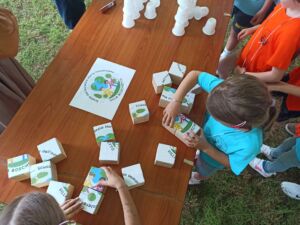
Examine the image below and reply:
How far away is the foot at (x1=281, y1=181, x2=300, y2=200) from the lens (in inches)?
79.1

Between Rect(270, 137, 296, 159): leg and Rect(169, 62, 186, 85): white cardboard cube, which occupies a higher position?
Rect(169, 62, 186, 85): white cardboard cube

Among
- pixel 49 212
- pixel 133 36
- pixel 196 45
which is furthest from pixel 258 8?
pixel 49 212

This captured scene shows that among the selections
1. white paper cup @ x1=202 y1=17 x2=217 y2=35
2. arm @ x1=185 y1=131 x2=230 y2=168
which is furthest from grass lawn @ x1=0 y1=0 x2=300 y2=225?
white paper cup @ x1=202 y1=17 x2=217 y2=35

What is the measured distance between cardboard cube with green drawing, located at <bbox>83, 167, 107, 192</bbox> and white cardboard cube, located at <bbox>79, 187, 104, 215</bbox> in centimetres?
2

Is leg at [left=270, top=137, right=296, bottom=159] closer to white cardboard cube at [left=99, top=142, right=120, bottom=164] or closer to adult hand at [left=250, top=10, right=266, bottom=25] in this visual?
adult hand at [left=250, top=10, right=266, bottom=25]

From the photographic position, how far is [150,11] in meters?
1.70

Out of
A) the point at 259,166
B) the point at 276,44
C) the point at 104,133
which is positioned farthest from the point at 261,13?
the point at 104,133

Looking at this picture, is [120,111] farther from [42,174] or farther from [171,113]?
[42,174]

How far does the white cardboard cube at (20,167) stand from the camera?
1.19m

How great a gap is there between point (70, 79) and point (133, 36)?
457 mm

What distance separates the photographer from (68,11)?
215 centimetres

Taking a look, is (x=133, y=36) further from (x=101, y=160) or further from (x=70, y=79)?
(x=101, y=160)

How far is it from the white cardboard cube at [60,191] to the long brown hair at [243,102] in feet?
2.30

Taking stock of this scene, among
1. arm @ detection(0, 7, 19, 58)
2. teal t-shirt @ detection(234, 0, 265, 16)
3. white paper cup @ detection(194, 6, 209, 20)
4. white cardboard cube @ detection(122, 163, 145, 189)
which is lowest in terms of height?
white cardboard cube @ detection(122, 163, 145, 189)
